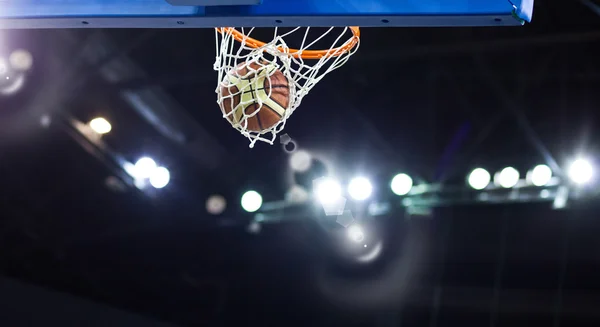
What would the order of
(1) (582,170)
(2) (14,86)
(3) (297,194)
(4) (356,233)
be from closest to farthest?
(2) (14,86) → (1) (582,170) → (3) (297,194) → (4) (356,233)

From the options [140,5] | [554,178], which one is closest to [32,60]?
[140,5]

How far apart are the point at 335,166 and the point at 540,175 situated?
1411 millimetres

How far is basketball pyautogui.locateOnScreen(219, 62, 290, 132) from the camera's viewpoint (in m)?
2.44

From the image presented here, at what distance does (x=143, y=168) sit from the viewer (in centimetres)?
523

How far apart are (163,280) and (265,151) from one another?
1.56 m

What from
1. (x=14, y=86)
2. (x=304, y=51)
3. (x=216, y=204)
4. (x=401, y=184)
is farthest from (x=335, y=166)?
(x=304, y=51)

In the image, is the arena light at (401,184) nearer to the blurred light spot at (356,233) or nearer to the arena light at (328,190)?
the arena light at (328,190)

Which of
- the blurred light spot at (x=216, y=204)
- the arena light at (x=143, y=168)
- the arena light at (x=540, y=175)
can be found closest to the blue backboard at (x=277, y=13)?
the arena light at (x=143, y=168)

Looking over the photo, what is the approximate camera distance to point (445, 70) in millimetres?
4750

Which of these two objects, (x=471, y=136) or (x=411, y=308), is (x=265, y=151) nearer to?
(x=471, y=136)

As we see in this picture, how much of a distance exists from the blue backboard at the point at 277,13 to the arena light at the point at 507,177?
11.7 ft

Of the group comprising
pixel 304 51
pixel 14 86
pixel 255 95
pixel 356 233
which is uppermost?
pixel 356 233

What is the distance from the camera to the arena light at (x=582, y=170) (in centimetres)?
484

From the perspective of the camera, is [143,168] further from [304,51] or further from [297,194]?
[304,51]
